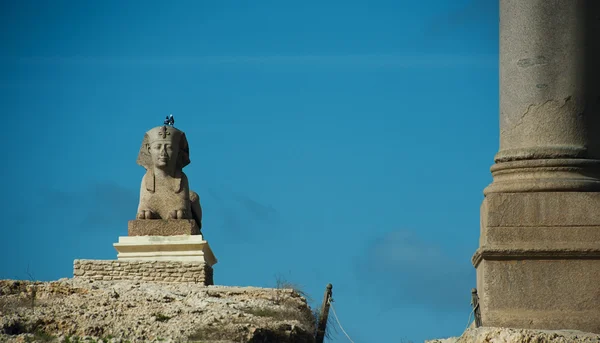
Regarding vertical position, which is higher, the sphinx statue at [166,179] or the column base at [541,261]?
the sphinx statue at [166,179]

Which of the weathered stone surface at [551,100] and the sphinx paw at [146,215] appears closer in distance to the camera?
the weathered stone surface at [551,100]

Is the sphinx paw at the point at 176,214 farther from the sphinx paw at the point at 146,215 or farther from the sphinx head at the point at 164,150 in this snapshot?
the sphinx head at the point at 164,150

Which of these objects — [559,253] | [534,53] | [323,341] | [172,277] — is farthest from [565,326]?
[172,277]

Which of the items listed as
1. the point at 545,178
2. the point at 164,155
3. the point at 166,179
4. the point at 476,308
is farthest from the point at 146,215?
the point at 545,178

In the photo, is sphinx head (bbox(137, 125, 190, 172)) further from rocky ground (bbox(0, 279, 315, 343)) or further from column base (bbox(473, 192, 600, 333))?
column base (bbox(473, 192, 600, 333))

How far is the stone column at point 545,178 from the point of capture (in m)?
13.3

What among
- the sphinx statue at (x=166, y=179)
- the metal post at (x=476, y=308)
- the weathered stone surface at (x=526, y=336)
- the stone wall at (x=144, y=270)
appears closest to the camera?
the weathered stone surface at (x=526, y=336)

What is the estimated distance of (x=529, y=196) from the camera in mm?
13516

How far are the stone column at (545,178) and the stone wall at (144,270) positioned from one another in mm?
8320

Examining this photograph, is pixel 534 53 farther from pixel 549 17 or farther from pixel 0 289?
pixel 0 289

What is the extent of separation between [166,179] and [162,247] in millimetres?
1411

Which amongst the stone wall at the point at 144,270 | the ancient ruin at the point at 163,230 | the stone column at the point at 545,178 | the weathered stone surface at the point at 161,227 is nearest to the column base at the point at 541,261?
the stone column at the point at 545,178

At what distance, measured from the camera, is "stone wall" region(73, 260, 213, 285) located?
2148cm

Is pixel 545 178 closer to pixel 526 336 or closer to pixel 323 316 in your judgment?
pixel 526 336
